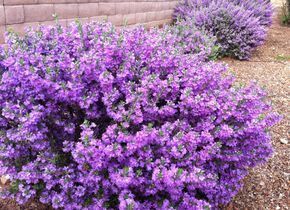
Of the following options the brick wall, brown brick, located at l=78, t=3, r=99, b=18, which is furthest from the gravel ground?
brown brick, located at l=78, t=3, r=99, b=18

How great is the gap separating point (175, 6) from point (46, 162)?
712cm

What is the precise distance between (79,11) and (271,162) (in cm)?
347

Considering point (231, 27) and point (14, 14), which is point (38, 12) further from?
point (231, 27)

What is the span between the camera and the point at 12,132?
2035 mm

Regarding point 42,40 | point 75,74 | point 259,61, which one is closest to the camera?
point 75,74

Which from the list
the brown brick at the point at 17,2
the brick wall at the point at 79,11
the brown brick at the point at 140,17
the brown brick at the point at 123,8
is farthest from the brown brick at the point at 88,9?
the brown brick at the point at 140,17

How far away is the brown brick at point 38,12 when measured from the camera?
4410 millimetres

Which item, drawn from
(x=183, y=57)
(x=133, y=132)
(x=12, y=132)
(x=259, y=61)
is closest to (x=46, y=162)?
(x=12, y=132)

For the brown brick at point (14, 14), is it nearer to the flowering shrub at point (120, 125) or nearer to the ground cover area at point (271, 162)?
the flowering shrub at point (120, 125)

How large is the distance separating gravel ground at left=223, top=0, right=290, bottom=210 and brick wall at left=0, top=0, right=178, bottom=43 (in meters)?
1.88

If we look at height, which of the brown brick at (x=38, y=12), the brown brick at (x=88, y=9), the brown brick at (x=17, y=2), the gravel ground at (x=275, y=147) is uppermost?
the brown brick at (x=17, y=2)

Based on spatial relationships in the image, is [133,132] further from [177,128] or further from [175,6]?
[175,6]

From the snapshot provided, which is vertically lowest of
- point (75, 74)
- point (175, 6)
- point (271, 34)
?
point (271, 34)

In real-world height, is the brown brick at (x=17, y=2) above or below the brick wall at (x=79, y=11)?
above
